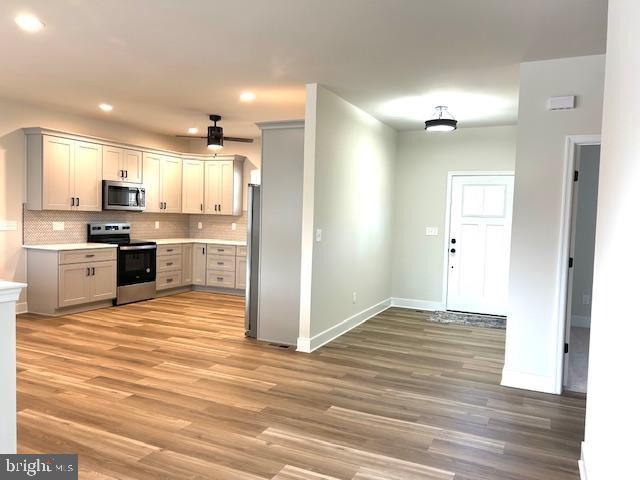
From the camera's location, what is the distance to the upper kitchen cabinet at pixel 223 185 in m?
8.21

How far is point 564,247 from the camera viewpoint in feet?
12.7

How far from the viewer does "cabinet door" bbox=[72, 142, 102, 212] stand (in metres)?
6.51

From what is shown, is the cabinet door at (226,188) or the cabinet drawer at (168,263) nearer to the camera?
the cabinet drawer at (168,263)

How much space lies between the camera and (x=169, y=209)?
321 inches

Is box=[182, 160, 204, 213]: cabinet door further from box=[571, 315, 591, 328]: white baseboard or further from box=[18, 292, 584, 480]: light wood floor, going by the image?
box=[571, 315, 591, 328]: white baseboard

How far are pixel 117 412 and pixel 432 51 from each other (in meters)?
3.50

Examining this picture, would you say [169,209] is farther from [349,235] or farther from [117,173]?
[349,235]

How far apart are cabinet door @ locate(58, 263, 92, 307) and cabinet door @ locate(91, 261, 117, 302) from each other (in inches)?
3.1

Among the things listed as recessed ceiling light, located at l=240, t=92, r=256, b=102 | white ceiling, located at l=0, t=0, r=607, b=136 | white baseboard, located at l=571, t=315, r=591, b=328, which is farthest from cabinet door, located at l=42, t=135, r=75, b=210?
white baseboard, located at l=571, t=315, r=591, b=328

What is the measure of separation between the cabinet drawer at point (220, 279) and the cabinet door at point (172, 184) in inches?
49.9

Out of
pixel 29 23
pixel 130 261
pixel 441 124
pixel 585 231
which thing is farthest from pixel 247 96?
pixel 585 231

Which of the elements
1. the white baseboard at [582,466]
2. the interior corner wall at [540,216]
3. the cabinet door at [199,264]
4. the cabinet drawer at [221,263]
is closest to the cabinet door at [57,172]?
the cabinet door at [199,264]

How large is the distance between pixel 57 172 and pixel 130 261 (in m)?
1.55

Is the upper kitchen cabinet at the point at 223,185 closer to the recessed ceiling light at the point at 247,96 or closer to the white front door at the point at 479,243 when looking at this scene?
the recessed ceiling light at the point at 247,96
